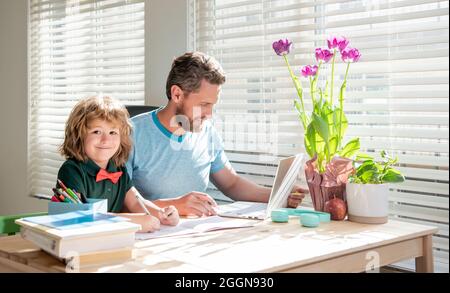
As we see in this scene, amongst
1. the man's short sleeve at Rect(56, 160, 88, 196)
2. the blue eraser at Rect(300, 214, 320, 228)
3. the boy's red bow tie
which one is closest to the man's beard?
the boy's red bow tie

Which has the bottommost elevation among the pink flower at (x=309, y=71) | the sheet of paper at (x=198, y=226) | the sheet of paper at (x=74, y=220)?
the sheet of paper at (x=198, y=226)

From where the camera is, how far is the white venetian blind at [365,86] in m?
1.86

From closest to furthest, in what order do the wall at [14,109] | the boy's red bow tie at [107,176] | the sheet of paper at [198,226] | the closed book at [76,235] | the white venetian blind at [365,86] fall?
the closed book at [76,235], the sheet of paper at [198,226], the boy's red bow tie at [107,176], the white venetian blind at [365,86], the wall at [14,109]

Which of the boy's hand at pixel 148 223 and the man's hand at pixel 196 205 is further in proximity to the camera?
the man's hand at pixel 196 205

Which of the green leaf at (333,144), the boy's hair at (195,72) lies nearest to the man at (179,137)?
the boy's hair at (195,72)

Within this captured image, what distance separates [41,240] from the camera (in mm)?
1218

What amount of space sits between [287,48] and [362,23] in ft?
1.29

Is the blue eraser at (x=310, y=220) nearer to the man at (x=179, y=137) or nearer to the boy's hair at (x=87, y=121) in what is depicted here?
the man at (x=179, y=137)

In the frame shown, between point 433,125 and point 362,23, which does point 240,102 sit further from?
point 433,125

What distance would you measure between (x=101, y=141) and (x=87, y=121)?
3.0 inches

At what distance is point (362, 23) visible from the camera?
6.64 feet

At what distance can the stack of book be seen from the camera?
3.77ft

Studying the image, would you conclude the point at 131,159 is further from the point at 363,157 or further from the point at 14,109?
the point at 14,109
